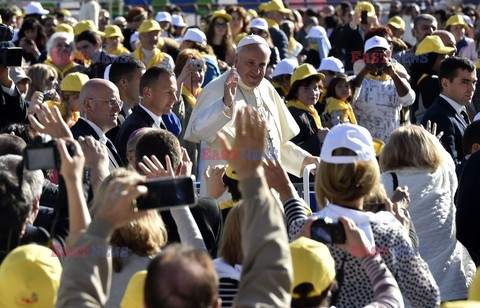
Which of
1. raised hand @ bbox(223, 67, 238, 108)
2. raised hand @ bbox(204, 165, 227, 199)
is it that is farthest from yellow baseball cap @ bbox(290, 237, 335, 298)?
raised hand @ bbox(223, 67, 238, 108)

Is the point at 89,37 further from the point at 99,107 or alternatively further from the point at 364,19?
the point at 99,107

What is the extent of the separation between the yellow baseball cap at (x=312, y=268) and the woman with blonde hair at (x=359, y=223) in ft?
1.39

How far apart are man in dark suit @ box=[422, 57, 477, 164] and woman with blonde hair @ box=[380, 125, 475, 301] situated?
2.28 meters

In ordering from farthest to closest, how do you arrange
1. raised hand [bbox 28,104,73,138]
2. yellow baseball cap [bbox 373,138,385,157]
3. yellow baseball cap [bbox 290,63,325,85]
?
yellow baseball cap [bbox 290,63,325,85], yellow baseball cap [bbox 373,138,385,157], raised hand [bbox 28,104,73,138]

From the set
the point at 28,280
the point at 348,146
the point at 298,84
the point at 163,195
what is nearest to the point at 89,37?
the point at 298,84

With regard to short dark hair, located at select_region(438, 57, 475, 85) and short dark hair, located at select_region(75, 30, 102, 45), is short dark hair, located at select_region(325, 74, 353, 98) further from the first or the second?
short dark hair, located at select_region(75, 30, 102, 45)

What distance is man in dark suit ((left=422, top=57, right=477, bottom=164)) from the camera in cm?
836

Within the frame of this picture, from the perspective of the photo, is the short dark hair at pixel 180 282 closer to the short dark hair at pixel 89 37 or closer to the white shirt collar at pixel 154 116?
the white shirt collar at pixel 154 116

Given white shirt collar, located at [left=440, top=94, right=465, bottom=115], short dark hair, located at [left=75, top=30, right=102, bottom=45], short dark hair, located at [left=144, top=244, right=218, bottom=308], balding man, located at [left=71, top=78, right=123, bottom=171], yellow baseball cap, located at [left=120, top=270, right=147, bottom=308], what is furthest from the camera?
short dark hair, located at [left=75, top=30, right=102, bottom=45]

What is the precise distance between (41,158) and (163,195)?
18.2 inches

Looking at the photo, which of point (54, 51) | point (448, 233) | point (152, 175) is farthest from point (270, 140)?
point (54, 51)

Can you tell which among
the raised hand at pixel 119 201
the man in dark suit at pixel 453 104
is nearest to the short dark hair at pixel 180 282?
the raised hand at pixel 119 201

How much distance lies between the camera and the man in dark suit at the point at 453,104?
836cm

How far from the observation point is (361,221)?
14.0ft
